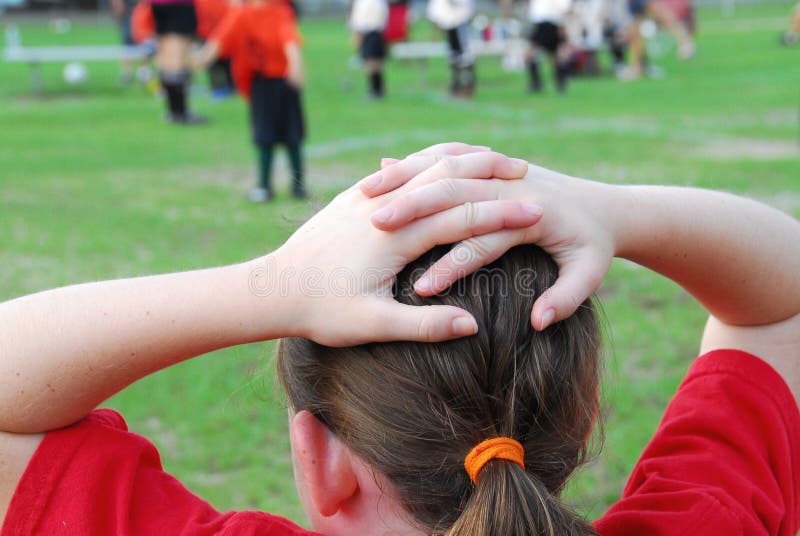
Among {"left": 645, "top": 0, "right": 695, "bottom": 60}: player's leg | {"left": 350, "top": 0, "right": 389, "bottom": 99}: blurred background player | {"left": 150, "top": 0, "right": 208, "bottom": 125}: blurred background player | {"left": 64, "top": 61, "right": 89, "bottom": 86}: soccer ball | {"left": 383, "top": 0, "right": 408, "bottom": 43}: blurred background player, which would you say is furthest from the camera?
{"left": 645, "top": 0, "right": 695, "bottom": 60}: player's leg

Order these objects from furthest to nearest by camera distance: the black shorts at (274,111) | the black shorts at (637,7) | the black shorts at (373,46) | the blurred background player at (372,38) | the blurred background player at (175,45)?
the black shorts at (637,7) < the black shorts at (373,46) < the blurred background player at (372,38) < the blurred background player at (175,45) < the black shorts at (274,111)

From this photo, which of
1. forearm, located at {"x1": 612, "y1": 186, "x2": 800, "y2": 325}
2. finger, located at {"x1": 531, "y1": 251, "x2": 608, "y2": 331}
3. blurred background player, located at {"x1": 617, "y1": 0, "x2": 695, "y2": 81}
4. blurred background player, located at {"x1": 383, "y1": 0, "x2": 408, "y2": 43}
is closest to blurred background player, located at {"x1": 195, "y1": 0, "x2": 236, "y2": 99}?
blurred background player, located at {"x1": 383, "y1": 0, "x2": 408, "y2": 43}

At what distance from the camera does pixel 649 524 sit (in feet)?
4.07

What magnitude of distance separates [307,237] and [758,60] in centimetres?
1680

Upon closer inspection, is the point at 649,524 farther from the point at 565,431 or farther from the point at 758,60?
the point at 758,60

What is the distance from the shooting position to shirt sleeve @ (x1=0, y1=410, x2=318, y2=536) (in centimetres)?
111

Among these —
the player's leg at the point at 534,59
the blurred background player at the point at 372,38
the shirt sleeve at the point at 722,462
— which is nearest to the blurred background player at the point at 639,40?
the player's leg at the point at 534,59

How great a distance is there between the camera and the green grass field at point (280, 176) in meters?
3.31

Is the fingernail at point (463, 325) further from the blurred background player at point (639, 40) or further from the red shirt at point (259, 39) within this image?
the blurred background player at point (639, 40)

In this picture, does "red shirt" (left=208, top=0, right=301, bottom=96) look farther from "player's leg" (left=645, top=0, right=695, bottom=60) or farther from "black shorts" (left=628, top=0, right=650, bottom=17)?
"player's leg" (left=645, top=0, right=695, bottom=60)

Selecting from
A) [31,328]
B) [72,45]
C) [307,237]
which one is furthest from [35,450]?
[72,45]

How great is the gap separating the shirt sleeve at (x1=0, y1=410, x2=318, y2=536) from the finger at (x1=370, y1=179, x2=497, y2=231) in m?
0.42

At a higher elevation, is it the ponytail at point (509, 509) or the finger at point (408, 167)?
the finger at point (408, 167)

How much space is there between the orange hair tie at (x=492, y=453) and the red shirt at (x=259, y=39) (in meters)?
6.30
